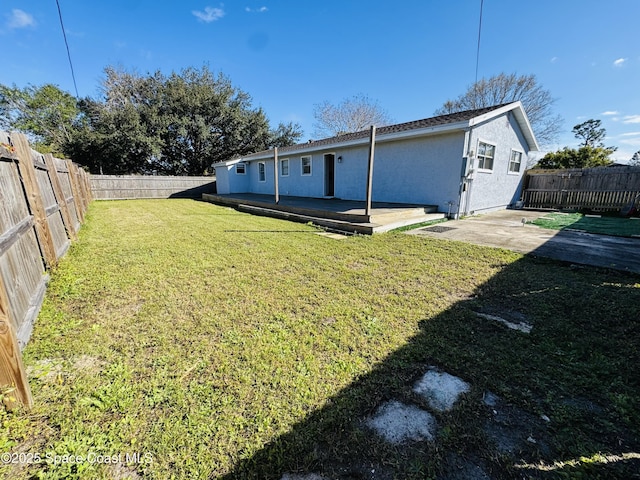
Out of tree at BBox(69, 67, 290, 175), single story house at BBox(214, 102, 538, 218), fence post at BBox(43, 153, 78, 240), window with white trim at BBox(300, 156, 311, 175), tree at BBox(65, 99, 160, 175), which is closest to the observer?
fence post at BBox(43, 153, 78, 240)

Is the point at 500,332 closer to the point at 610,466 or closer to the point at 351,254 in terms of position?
Answer: the point at 610,466

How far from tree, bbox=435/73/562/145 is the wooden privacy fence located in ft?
93.1

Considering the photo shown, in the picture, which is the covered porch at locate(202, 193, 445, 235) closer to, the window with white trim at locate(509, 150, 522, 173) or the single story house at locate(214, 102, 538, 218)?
the single story house at locate(214, 102, 538, 218)

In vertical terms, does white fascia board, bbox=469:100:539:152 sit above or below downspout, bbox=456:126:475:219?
above

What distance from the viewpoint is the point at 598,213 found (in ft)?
32.9

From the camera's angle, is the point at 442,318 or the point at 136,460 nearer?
the point at 136,460

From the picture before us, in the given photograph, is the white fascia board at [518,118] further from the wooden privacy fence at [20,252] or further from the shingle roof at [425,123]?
the wooden privacy fence at [20,252]

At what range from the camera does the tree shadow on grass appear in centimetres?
124

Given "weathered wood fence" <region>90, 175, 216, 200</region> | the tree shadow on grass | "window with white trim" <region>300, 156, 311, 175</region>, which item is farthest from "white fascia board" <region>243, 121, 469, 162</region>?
"weathered wood fence" <region>90, 175, 216, 200</region>

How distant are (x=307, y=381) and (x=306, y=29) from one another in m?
18.2

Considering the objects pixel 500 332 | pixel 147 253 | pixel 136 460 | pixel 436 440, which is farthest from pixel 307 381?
pixel 147 253

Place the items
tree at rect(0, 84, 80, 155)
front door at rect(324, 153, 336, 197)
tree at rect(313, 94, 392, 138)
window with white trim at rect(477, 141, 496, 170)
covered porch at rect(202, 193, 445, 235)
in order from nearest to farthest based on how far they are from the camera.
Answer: covered porch at rect(202, 193, 445, 235), window with white trim at rect(477, 141, 496, 170), front door at rect(324, 153, 336, 197), tree at rect(0, 84, 80, 155), tree at rect(313, 94, 392, 138)

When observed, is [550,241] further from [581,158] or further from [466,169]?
[581,158]

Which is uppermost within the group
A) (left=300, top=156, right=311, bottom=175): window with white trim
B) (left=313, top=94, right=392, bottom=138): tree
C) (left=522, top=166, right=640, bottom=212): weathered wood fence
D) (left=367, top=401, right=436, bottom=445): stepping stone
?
(left=313, top=94, right=392, bottom=138): tree
